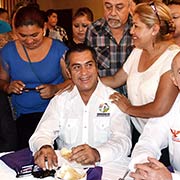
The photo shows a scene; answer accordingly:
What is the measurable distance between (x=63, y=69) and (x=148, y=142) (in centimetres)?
111

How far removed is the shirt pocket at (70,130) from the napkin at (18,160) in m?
0.33

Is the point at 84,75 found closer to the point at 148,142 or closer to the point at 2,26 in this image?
the point at 148,142

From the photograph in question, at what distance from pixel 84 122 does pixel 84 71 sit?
290 mm

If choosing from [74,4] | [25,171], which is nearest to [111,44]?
[25,171]

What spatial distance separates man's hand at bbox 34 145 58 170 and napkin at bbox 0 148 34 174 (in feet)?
0.15

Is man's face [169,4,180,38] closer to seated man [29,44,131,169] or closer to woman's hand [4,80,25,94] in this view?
seated man [29,44,131,169]

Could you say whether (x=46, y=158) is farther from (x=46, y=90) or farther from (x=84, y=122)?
(x=46, y=90)

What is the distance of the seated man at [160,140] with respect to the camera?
188cm

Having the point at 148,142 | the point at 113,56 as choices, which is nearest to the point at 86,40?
the point at 113,56

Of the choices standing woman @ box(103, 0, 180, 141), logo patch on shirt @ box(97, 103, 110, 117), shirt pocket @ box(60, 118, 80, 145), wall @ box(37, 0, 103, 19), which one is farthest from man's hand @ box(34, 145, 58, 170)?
wall @ box(37, 0, 103, 19)

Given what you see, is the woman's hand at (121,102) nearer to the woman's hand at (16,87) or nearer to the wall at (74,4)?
the woman's hand at (16,87)

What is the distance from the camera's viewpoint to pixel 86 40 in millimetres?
3098

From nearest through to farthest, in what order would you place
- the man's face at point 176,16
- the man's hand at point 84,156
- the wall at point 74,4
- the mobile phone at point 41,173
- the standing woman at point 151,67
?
the mobile phone at point 41,173
the man's hand at point 84,156
the standing woman at point 151,67
the man's face at point 176,16
the wall at point 74,4

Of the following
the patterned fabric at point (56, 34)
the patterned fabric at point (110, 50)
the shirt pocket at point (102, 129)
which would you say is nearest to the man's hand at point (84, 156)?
the shirt pocket at point (102, 129)
